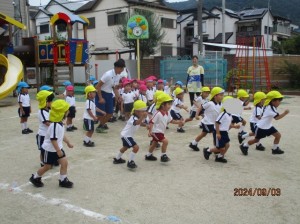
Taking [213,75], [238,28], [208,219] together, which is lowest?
[208,219]

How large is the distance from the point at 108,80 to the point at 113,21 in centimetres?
2783

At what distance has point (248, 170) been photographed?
5426 mm

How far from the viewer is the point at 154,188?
185 inches

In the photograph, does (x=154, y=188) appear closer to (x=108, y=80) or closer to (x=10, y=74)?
(x=108, y=80)

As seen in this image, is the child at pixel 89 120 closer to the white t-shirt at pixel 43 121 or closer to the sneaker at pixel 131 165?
the white t-shirt at pixel 43 121

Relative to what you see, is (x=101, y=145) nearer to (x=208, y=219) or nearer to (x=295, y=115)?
Answer: (x=208, y=219)

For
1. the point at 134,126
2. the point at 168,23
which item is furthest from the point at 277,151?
the point at 168,23

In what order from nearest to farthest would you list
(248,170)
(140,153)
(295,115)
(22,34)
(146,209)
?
(146,209)
(248,170)
(140,153)
(295,115)
(22,34)

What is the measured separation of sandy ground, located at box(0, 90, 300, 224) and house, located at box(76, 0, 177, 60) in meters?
27.6

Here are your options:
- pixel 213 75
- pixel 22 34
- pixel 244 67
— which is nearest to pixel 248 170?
pixel 244 67

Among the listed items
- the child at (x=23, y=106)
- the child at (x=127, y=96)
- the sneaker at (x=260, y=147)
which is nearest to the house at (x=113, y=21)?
the child at (x=127, y=96)

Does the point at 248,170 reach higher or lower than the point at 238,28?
lower

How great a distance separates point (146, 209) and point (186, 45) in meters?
43.1

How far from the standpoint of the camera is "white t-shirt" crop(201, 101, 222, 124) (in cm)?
638
